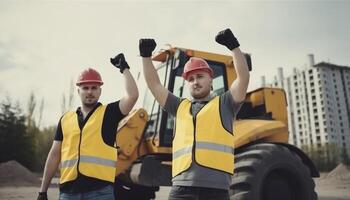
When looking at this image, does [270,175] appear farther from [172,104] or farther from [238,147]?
[172,104]

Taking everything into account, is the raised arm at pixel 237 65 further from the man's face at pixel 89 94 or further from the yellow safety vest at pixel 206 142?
the man's face at pixel 89 94

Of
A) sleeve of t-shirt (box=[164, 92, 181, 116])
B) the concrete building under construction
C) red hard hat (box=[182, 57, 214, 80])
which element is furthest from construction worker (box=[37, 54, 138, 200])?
the concrete building under construction

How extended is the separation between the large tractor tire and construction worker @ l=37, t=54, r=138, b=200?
7.78 feet

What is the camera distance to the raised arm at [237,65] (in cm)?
275

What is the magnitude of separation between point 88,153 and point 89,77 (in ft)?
2.19

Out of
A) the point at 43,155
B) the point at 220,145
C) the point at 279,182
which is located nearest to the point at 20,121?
the point at 43,155

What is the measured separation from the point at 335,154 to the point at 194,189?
7731cm

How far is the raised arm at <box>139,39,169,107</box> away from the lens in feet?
10.2

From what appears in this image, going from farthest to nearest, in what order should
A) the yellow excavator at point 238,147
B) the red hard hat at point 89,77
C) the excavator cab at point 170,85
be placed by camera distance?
the excavator cab at point 170,85
the yellow excavator at point 238,147
the red hard hat at point 89,77

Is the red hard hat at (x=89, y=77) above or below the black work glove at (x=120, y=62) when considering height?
below

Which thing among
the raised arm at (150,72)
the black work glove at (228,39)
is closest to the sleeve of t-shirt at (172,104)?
the raised arm at (150,72)

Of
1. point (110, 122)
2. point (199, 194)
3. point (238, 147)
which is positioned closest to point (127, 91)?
point (110, 122)

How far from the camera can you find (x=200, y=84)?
9.45ft

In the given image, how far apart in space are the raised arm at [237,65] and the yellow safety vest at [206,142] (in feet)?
0.58
